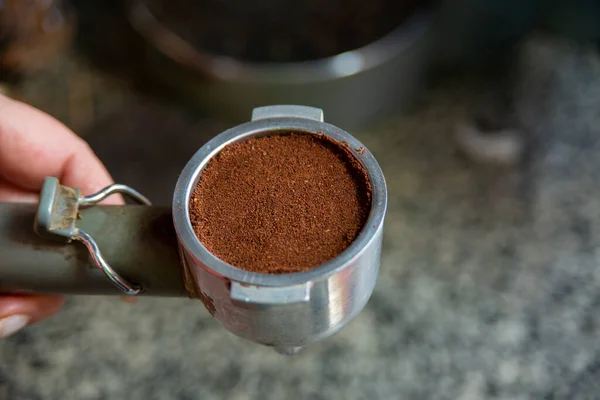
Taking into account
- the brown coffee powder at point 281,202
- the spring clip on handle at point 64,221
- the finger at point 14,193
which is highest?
the brown coffee powder at point 281,202

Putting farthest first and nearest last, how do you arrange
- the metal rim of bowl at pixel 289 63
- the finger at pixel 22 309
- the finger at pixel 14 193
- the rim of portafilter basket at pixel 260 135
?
the metal rim of bowl at pixel 289 63 → the finger at pixel 14 193 → the finger at pixel 22 309 → the rim of portafilter basket at pixel 260 135

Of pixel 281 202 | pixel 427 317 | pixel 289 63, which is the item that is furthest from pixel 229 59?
pixel 281 202

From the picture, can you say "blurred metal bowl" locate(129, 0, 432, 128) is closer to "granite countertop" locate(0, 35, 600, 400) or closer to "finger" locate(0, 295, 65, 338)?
"granite countertop" locate(0, 35, 600, 400)

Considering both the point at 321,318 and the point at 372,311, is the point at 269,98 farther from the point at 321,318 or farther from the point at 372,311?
the point at 321,318

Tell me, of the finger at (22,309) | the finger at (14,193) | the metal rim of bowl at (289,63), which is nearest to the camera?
the finger at (22,309)

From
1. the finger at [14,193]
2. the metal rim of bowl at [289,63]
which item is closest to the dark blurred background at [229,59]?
the metal rim of bowl at [289,63]

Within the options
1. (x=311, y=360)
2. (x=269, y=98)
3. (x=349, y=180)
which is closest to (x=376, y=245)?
(x=349, y=180)

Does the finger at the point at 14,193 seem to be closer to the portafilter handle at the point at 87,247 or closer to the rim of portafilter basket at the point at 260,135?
the portafilter handle at the point at 87,247
